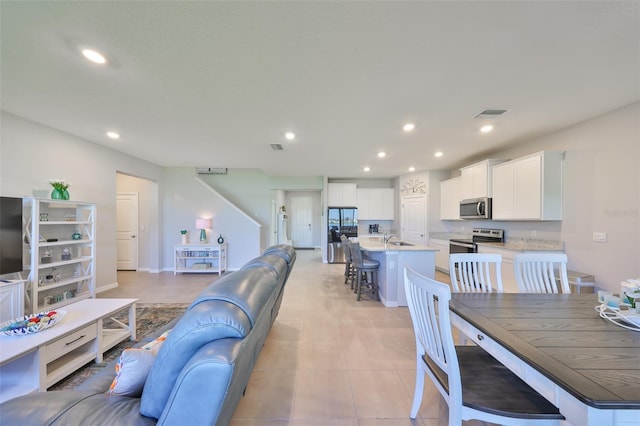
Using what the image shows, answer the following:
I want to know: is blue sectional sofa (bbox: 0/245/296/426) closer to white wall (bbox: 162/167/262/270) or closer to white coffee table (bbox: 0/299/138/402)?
white coffee table (bbox: 0/299/138/402)

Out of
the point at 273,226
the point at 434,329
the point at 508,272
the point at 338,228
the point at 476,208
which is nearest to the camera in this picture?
the point at 434,329

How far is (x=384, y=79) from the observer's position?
208 centimetres

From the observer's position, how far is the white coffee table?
5.24 feet

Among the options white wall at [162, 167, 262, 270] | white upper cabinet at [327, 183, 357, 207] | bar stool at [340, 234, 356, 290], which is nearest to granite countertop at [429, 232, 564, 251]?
bar stool at [340, 234, 356, 290]

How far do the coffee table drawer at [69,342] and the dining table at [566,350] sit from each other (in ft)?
9.18

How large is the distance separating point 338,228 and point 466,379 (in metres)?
5.68

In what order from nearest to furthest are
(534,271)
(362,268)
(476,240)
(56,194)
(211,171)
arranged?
(534,271)
(56,194)
(362,268)
(476,240)
(211,171)

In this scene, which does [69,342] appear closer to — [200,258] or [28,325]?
[28,325]

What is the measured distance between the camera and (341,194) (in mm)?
7047

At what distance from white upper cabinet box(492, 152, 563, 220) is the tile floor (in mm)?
2378

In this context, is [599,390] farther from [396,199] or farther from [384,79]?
[396,199]

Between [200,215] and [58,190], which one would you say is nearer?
[58,190]

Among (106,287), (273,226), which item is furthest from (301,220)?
(106,287)

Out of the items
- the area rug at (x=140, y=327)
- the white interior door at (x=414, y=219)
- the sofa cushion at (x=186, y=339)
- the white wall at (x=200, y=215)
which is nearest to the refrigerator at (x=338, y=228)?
the white interior door at (x=414, y=219)
